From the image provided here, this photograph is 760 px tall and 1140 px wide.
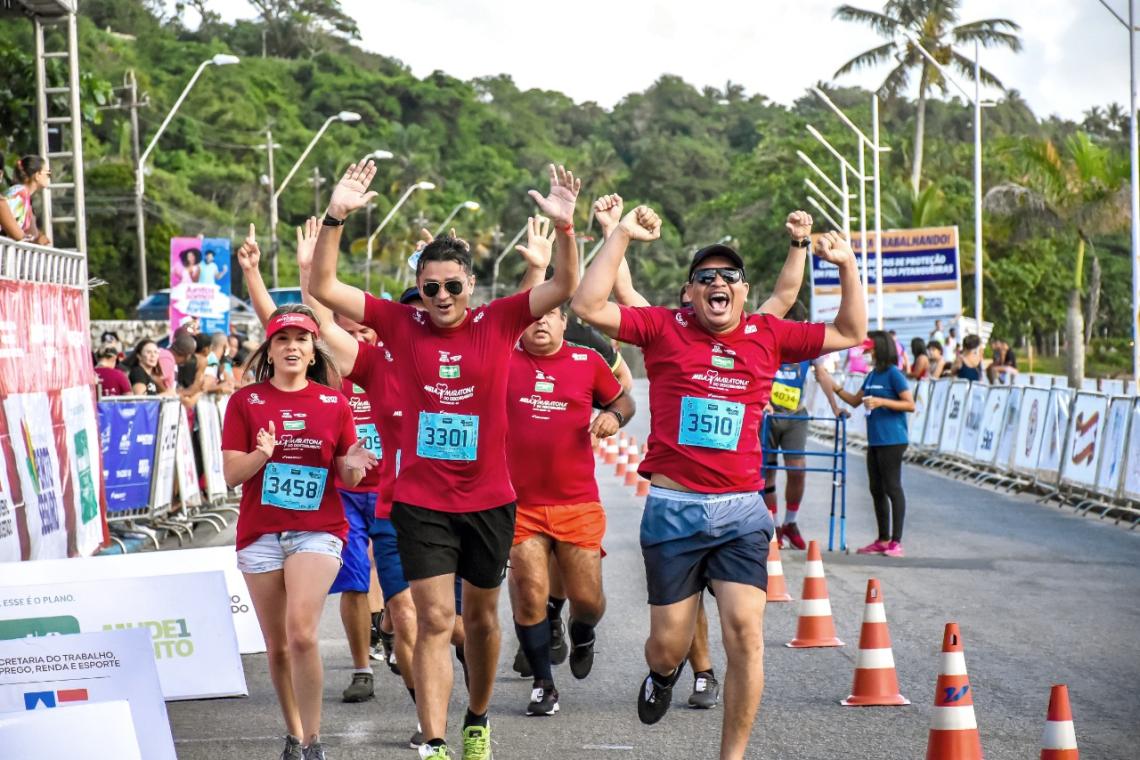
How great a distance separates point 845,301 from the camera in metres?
6.98

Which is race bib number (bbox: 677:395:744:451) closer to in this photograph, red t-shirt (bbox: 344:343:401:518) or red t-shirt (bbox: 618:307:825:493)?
red t-shirt (bbox: 618:307:825:493)

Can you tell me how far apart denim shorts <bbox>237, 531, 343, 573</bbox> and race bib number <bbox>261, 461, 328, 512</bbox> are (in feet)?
0.39

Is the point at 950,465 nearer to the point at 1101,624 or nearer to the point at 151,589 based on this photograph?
the point at 1101,624

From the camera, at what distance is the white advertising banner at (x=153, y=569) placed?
7.63 m

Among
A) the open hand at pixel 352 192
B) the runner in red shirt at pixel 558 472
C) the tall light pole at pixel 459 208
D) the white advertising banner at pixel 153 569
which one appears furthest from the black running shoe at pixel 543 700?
the tall light pole at pixel 459 208

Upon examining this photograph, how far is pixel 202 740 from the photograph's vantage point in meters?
7.67

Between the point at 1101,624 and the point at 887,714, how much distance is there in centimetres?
345

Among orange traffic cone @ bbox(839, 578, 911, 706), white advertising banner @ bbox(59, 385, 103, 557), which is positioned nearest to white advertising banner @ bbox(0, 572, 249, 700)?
orange traffic cone @ bbox(839, 578, 911, 706)

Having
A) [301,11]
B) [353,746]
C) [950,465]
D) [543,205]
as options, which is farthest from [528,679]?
[301,11]

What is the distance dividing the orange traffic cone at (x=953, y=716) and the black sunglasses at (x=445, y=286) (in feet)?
7.54

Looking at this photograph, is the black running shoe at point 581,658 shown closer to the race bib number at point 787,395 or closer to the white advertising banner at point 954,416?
the race bib number at point 787,395

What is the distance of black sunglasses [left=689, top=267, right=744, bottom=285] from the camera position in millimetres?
6969

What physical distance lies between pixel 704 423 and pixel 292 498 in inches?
68.5

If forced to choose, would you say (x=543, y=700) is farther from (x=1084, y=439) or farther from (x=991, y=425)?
(x=991, y=425)
